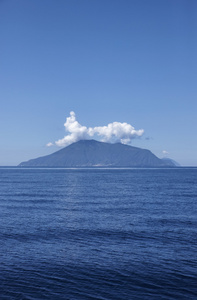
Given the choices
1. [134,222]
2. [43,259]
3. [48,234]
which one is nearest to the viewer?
[43,259]

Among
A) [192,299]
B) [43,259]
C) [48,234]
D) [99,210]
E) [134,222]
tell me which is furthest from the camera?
[99,210]

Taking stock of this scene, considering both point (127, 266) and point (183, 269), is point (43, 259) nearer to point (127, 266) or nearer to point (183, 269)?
point (127, 266)

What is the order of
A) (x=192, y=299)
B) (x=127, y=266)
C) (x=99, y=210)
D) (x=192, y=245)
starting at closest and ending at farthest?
(x=192, y=299) → (x=127, y=266) → (x=192, y=245) → (x=99, y=210)

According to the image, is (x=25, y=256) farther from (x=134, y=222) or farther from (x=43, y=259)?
(x=134, y=222)

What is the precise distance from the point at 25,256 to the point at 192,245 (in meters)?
18.3

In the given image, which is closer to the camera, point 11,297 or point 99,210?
point 11,297

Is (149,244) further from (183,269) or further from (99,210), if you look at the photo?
(99,210)

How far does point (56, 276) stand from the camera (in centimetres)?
2520

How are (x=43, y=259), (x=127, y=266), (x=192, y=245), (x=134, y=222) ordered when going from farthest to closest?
1. (x=134, y=222)
2. (x=192, y=245)
3. (x=43, y=259)
4. (x=127, y=266)

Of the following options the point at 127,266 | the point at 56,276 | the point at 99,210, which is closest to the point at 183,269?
the point at 127,266

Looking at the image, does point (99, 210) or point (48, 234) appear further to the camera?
point (99, 210)

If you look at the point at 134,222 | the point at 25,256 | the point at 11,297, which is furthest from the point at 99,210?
the point at 11,297

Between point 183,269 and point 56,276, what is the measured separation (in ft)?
37.0

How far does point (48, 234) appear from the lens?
38.9 metres
